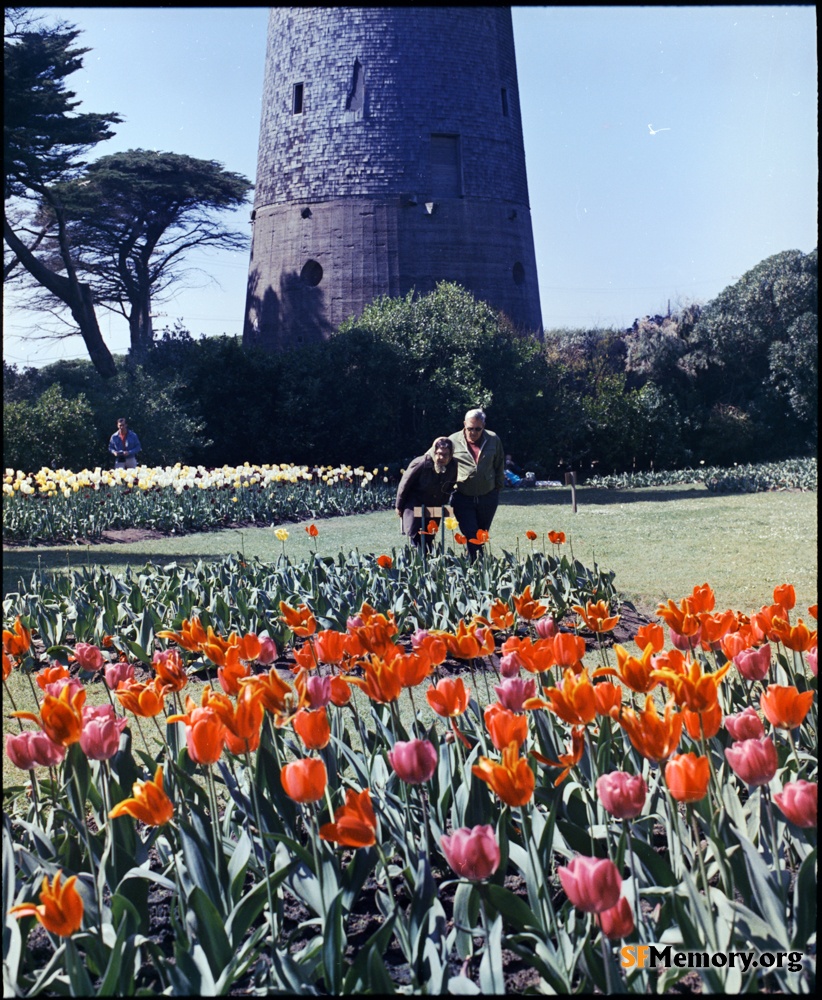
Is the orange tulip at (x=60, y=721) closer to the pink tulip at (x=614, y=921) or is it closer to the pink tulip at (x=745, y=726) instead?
the pink tulip at (x=614, y=921)

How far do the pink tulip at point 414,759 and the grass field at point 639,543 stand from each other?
5699 mm

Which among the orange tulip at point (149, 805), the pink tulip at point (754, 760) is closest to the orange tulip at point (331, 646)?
the orange tulip at point (149, 805)

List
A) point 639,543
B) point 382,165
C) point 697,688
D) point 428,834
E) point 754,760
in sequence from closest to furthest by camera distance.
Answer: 1. point 754,760
2. point 697,688
3. point 428,834
4. point 639,543
5. point 382,165

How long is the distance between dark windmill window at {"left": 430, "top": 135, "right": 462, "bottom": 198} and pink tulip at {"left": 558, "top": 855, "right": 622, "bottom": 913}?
27844mm

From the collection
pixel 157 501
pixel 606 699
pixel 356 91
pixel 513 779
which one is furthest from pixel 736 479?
pixel 513 779

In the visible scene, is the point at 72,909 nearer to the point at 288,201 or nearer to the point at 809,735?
the point at 809,735

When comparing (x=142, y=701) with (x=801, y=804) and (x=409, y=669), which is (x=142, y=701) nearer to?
(x=409, y=669)

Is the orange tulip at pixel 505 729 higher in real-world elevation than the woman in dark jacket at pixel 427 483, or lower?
lower

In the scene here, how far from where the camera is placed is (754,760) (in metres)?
1.80

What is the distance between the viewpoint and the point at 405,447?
23031 millimetres

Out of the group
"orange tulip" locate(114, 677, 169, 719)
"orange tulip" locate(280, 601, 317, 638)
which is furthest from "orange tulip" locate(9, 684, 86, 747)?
"orange tulip" locate(280, 601, 317, 638)

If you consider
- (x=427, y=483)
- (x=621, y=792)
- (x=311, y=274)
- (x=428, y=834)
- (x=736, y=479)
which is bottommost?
(x=428, y=834)

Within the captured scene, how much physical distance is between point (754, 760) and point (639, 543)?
33.6ft

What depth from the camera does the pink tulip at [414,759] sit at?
1.80 m
